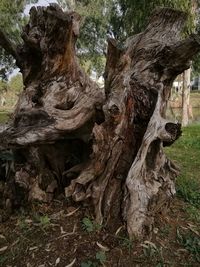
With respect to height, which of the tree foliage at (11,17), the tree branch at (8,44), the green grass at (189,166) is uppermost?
the tree foliage at (11,17)

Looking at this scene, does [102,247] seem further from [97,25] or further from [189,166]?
[97,25]

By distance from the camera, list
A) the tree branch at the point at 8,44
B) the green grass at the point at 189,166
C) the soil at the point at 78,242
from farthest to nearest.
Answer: the green grass at the point at 189,166 → the tree branch at the point at 8,44 → the soil at the point at 78,242

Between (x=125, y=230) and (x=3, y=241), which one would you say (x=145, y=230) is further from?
(x=3, y=241)

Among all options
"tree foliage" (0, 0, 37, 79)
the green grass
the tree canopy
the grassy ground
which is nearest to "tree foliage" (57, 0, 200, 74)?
the tree canopy

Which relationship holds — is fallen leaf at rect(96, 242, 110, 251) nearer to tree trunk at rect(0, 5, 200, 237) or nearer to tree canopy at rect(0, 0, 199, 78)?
tree trunk at rect(0, 5, 200, 237)

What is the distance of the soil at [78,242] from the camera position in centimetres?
330

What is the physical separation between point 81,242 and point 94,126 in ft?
3.24

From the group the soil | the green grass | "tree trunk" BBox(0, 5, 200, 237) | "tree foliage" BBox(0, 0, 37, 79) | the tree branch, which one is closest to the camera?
the soil

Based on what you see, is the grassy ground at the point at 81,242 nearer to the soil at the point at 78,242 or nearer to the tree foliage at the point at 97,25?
the soil at the point at 78,242

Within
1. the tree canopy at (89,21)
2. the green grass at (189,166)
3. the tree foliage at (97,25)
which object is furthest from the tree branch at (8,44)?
the tree canopy at (89,21)

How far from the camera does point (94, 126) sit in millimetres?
3559

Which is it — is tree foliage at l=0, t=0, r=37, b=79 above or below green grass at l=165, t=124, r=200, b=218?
above

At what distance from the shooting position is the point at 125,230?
11.5 feet

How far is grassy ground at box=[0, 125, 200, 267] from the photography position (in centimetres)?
330
